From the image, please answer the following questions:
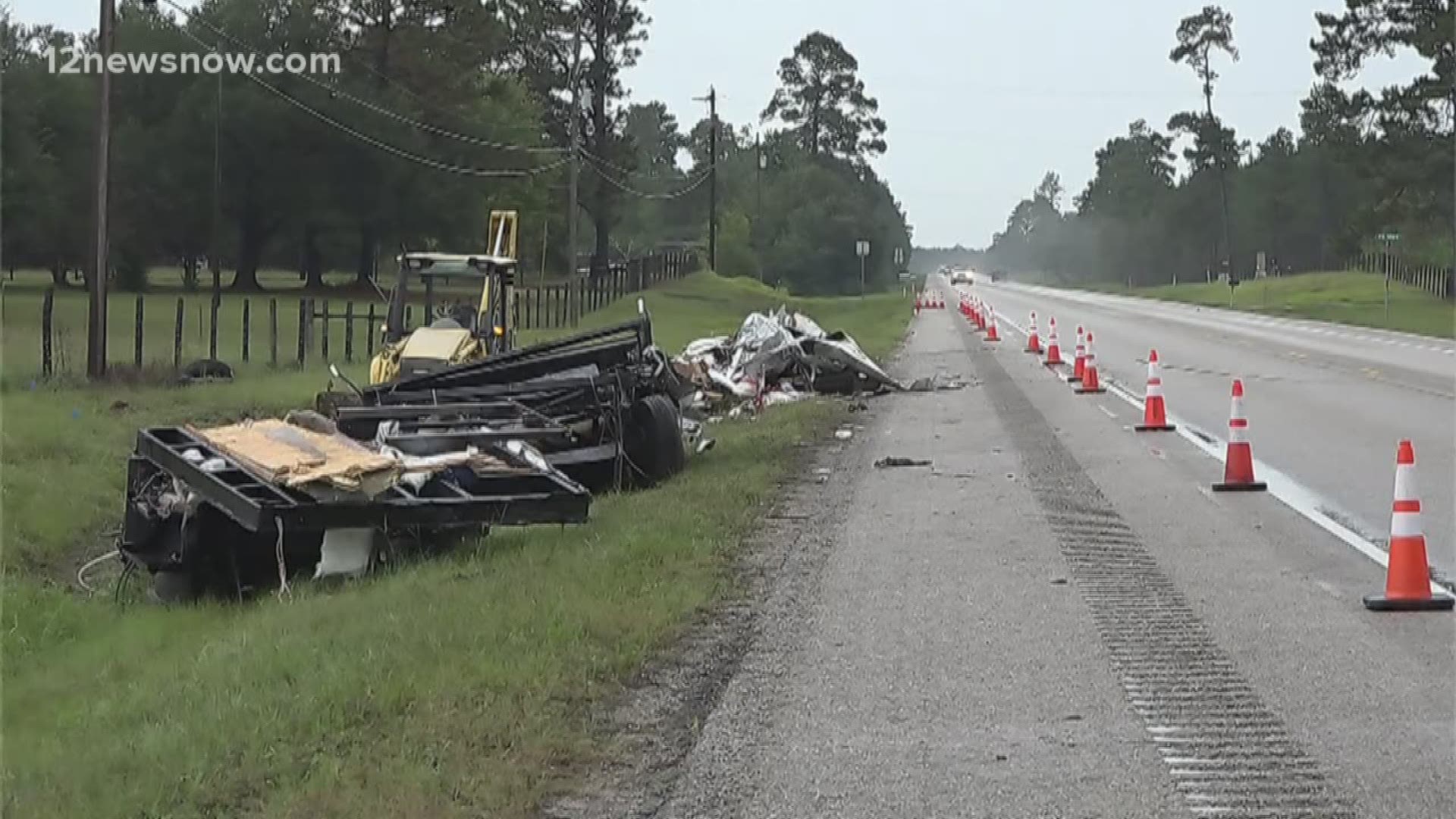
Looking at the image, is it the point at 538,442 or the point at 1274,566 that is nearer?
the point at 1274,566

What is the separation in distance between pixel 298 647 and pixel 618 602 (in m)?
1.69

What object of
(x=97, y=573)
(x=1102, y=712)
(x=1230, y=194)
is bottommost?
(x=97, y=573)

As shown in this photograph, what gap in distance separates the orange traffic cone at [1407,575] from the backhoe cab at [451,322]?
39.7ft

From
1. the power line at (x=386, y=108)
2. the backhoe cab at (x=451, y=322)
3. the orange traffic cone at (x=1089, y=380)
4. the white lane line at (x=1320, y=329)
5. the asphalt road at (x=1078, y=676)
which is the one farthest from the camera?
the power line at (x=386, y=108)

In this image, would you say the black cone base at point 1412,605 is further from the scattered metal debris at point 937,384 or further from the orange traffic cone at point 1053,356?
the orange traffic cone at point 1053,356

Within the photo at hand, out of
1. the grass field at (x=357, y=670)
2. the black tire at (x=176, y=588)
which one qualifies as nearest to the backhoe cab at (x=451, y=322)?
the grass field at (x=357, y=670)

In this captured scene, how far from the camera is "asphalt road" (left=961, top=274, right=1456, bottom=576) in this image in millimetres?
13812

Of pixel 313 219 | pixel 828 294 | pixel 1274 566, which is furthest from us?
pixel 828 294

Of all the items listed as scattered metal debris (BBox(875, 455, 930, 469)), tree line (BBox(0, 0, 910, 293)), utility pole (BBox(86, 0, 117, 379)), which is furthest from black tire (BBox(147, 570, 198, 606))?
tree line (BBox(0, 0, 910, 293))

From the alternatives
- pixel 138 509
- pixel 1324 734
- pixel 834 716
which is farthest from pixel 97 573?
pixel 1324 734

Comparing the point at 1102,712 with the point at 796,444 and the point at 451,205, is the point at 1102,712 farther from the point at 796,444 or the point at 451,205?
the point at 451,205

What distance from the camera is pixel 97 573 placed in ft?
45.6

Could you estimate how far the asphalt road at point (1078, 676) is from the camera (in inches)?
238

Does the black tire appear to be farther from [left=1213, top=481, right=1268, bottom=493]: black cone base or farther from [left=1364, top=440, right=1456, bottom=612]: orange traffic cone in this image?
[left=1213, top=481, right=1268, bottom=493]: black cone base
